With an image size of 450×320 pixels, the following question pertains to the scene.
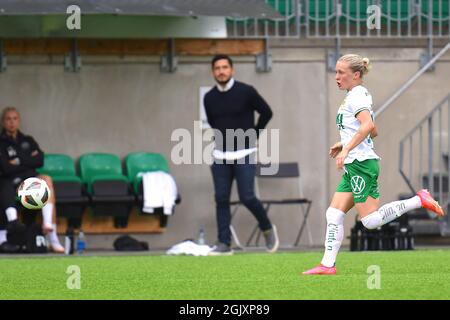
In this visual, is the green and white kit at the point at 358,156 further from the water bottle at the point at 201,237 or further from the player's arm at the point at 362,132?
the water bottle at the point at 201,237

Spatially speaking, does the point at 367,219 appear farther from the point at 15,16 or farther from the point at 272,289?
the point at 15,16

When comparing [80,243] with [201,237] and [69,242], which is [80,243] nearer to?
[69,242]

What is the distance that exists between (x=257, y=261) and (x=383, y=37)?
710 centimetres

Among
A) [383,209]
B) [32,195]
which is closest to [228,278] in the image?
[383,209]

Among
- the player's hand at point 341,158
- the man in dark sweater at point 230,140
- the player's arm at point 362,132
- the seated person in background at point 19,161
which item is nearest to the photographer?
the player's hand at point 341,158

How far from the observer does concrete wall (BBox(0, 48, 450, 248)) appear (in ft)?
63.7

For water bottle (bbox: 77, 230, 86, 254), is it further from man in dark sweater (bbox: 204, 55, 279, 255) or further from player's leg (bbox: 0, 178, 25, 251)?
man in dark sweater (bbox: 204, 55, 279, 255)

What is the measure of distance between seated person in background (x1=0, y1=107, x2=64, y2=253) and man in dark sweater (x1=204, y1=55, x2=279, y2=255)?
107 inches

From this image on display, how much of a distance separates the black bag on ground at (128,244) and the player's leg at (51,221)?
0.76 meters

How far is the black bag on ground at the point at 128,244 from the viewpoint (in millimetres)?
17906

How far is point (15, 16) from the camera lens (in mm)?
18531

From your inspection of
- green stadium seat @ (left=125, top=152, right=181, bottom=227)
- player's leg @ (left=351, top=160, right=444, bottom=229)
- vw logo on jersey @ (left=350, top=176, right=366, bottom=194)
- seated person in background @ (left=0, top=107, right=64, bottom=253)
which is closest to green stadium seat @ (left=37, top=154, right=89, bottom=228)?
seated person in background @ (left=0, top=107, right=64, bottom=253)

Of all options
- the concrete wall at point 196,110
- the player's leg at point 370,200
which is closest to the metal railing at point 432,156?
the concrete wall at point 196,110

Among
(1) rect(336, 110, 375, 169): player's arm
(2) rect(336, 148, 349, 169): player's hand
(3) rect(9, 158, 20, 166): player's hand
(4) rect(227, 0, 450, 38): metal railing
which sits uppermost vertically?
(4) rect(227, 0, 450, 38): metal railing
